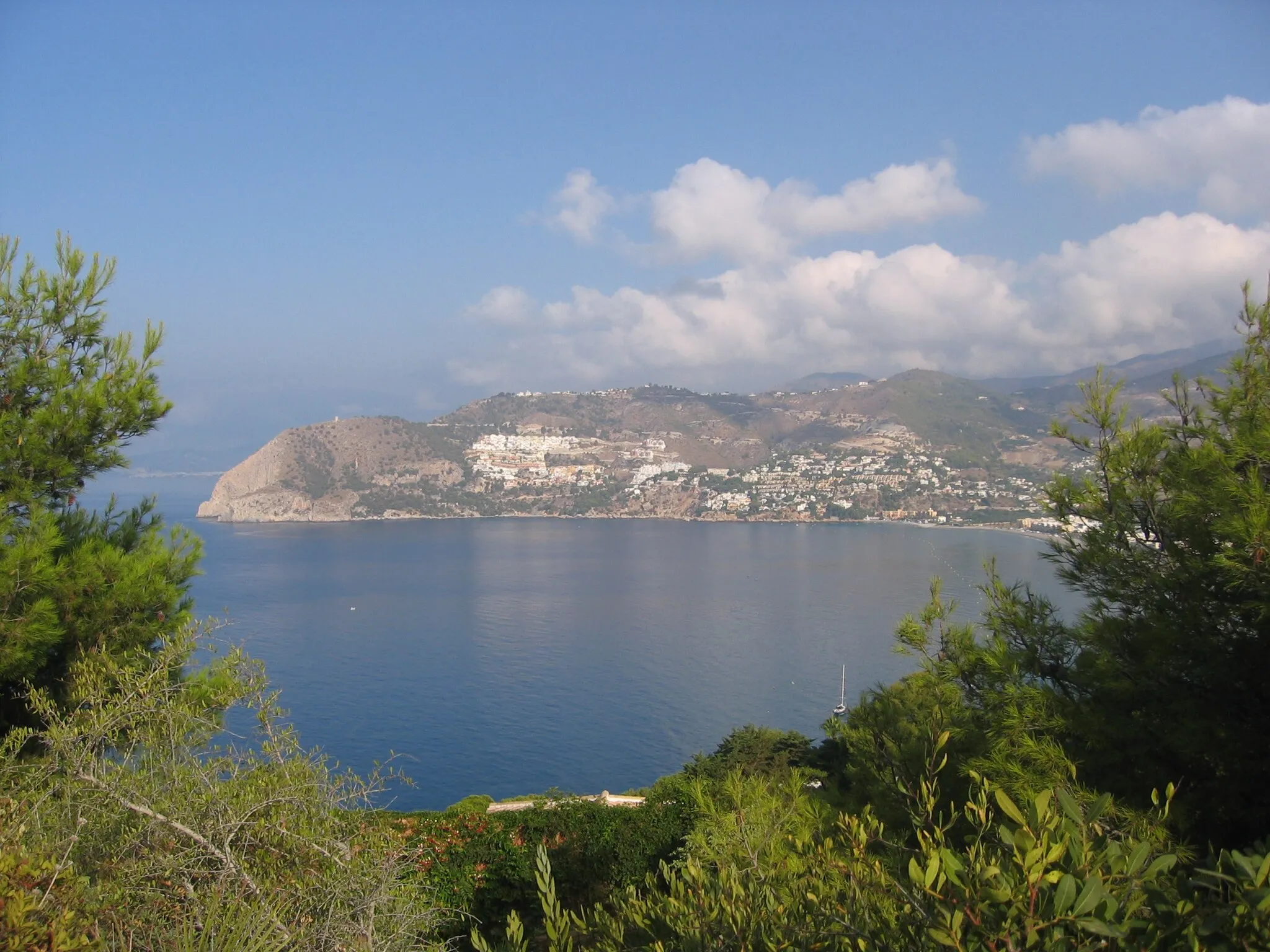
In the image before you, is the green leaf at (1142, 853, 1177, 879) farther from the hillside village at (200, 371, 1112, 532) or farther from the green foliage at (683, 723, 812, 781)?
the hillside village at (200, 371, 1112, 532)

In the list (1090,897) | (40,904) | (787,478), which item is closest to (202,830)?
(40,904)

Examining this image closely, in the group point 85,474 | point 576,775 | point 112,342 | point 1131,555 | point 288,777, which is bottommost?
point 576,775

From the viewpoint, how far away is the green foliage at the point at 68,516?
4.68 m

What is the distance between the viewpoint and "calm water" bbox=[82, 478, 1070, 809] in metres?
23.0

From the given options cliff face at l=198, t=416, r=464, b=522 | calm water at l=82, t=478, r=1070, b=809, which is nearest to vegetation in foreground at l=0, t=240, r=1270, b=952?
calm water at l=82, t=478, r=1070, b=809

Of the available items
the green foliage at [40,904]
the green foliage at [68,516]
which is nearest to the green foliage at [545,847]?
the green foliage at [68,516]

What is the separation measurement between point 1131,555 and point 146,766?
4556 millimetres

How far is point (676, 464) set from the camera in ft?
340

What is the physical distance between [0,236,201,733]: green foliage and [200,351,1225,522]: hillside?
6746 centimetres

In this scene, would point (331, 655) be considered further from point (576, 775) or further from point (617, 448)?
point (617, 448)

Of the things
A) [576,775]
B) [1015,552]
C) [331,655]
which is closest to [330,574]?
[331,655]

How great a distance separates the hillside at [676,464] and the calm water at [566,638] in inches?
695

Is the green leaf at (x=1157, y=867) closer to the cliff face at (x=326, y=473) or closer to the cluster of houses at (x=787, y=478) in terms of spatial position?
the cluster of houses at (x=787, y=478)

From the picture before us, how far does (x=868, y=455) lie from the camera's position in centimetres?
9688
